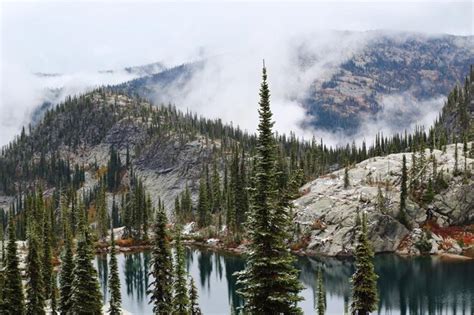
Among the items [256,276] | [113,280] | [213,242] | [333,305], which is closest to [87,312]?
[113,280]

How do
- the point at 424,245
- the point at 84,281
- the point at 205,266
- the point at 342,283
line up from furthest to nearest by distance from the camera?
the point at 424,245 < the point at 205,266 < the point at 342,283 < the point at 84,281

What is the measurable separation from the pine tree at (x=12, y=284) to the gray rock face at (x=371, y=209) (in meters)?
115

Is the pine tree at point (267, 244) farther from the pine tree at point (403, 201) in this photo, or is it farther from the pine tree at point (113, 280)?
the pine tree at point (403, 201)

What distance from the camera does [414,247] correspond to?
522 ft

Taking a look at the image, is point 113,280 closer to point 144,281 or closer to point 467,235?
point 144,281

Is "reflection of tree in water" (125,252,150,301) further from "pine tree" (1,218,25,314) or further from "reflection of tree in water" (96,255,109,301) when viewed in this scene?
"pine tree" (1,218,25,314)

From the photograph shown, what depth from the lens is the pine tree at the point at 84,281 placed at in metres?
47.8

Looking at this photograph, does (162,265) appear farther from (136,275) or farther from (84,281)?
(136,275)

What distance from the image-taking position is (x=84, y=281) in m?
48.2

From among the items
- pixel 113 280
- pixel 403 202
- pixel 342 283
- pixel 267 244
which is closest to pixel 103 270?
pixel 342 283

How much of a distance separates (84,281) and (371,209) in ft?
444

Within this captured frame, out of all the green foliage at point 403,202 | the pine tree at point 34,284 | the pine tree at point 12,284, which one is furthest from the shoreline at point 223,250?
the pine tree at point 12,284

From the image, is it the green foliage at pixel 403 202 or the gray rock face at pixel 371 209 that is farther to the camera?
the green foliage at pixel 403 202

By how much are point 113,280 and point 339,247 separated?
11443cm
